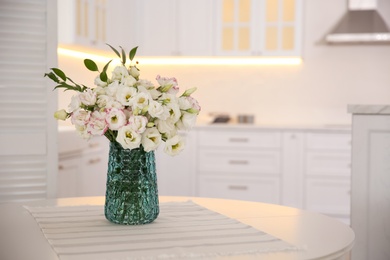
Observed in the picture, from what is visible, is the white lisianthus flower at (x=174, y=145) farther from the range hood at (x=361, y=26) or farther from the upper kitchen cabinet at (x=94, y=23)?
the range hood at (x=361, y=26)

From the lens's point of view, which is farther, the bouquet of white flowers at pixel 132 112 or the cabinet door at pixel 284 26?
the cabinet door at pixel 284 26

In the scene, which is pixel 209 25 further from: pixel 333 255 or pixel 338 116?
pixel 333 255

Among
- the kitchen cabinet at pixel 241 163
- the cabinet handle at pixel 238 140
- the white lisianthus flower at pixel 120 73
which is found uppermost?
the white lisianthus flower at pixel 120 73

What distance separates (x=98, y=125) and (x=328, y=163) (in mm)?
3483

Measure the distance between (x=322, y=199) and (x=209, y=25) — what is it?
66.2 inches

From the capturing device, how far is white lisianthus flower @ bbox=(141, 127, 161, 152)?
4.99ft

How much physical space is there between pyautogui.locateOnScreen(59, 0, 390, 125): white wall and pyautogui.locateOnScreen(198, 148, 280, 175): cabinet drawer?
0.60m

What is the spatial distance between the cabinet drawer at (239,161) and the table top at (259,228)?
2.83m

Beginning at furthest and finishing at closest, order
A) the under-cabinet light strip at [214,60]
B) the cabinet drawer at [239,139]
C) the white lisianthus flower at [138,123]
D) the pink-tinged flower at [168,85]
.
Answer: the under-cabinet light strip at [214,60] < the cabinet drawer at [239,139] < the pink-tinged flower at [168,85] < the white lisianthus flower at [138,123]

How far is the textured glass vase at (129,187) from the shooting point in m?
1.59

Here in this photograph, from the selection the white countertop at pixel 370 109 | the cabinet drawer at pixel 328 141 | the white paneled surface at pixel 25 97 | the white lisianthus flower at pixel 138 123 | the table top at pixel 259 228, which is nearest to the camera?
the table top at pixel 259 228

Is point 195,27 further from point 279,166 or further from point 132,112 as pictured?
point 132,112

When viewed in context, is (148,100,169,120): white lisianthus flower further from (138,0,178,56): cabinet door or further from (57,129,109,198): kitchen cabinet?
(138,0,178,56): cabinet door

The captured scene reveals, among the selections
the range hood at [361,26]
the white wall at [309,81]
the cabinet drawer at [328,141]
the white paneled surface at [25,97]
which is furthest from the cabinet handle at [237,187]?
the white paneled surface at [25,97]
